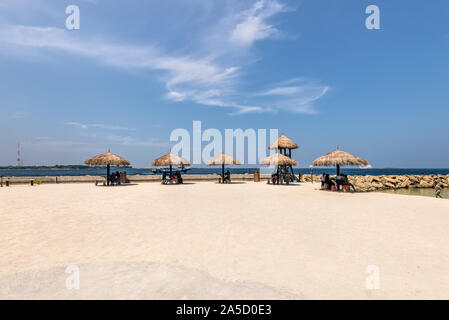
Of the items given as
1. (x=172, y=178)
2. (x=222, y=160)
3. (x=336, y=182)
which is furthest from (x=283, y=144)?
(x=172, y=178)

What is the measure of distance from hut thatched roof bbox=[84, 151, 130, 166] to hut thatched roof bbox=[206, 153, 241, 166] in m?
8.08

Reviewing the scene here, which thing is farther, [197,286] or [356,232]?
[356,232]

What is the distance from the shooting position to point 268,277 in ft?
11.5

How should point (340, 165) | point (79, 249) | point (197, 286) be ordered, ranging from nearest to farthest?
point (197, 286), point (79, 249), point (340, 165)

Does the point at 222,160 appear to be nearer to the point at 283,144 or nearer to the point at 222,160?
the point at 222,160

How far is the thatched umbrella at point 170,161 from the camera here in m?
20.9

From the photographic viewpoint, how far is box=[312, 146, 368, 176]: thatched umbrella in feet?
50.4

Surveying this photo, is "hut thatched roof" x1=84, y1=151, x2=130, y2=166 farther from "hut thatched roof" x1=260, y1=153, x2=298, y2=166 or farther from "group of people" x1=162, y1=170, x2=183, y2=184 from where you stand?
"hut thatched roof" x1=260, y1=153, x2=298, y2=166

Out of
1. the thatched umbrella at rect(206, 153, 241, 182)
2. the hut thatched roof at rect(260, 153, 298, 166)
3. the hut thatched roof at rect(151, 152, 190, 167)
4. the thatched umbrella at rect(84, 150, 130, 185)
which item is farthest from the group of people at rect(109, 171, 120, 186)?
the hut thatched roof at rect(260, 153, 298, 166)

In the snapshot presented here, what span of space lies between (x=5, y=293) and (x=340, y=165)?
1693 cm

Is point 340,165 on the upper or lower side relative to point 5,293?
upper

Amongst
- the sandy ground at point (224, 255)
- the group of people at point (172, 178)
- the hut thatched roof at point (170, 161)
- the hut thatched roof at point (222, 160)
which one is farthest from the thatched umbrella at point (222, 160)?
the sandy ground at point (224, 255)

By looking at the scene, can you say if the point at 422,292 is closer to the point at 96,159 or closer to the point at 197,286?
the point at 197,286

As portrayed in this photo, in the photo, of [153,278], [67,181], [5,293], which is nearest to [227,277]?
[153,278]
